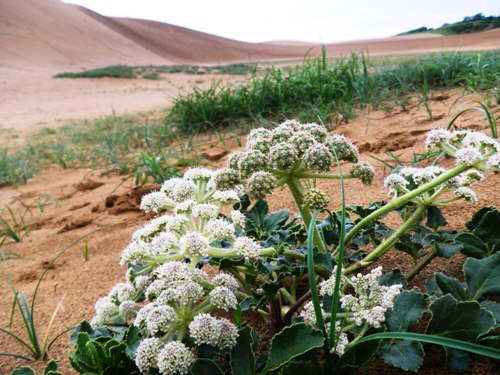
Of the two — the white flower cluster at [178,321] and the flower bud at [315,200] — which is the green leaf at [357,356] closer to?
the white flower cluster at [178,321]

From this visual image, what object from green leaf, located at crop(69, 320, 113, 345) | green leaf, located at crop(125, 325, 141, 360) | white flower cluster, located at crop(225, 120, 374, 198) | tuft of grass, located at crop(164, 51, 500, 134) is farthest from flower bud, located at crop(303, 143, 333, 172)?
tuft of grass, located at crop(164, 51, 500, 134)

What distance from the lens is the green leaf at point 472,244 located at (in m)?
1.23

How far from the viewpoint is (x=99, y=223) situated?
9.34 feet

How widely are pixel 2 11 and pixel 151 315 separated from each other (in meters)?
33.2

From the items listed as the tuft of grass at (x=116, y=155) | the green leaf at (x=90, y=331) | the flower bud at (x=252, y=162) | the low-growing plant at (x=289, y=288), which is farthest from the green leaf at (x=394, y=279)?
the tuft of grass at (x=116, y=155)

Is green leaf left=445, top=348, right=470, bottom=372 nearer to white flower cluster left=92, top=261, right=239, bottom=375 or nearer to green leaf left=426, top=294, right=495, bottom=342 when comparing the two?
green leaf left=426, top=294, right=495, bottom=342

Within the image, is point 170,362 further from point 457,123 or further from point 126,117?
point 126,117

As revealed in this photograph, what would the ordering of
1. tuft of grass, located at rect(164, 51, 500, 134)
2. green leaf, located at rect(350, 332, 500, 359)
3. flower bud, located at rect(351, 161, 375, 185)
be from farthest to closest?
tuft of grass, located at rect(164, 51, 500, 134) → flower bud, located at rect(351, 161, 375, 185) → green leaf, located at rect(350, 332, 500, 359)

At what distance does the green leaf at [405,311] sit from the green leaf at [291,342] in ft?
0.61

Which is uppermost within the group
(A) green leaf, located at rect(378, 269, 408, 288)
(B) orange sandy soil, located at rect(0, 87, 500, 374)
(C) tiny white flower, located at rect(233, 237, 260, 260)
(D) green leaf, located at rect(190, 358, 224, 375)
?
(C) tiny white flower, located at rect(233, 237, 260, 260)

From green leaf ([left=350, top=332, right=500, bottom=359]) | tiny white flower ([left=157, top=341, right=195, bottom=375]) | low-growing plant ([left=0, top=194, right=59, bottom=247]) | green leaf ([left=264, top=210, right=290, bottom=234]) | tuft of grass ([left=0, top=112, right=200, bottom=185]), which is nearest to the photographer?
green leaf ([left=350, top=332, right=500, bottom=359])

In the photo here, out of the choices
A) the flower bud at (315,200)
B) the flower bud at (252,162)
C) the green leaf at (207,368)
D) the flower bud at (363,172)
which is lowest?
the green leaf at (207,368)

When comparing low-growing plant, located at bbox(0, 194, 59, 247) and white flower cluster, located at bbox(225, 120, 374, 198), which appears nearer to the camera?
white flower cluster, located at bbox(225, 120, 374, 198)

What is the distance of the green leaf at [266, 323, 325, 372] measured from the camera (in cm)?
94
